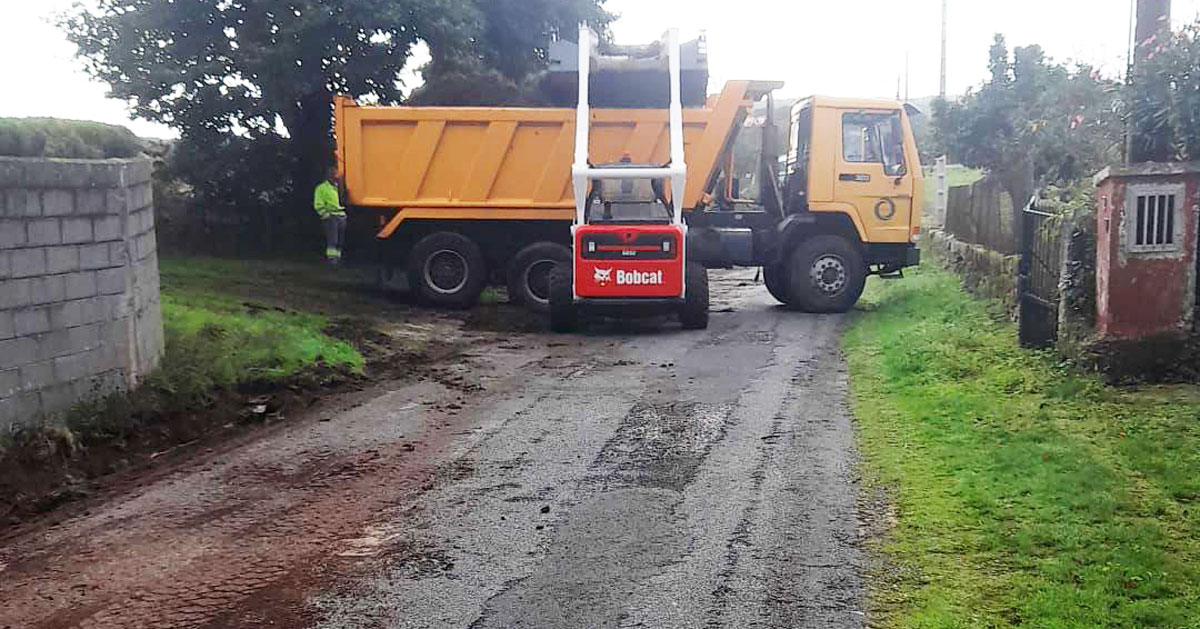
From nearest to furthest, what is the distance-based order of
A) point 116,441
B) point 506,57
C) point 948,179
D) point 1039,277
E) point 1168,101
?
point 116,441
point 1168,101
point 1039,277
point 506,57
point 948,179

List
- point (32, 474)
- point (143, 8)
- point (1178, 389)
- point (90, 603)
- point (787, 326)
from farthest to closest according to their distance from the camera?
1. point (143, 8)
2. point (787, 326)
3. point (1178, 389)
4. point (32, 474)
5. point (90, 603)

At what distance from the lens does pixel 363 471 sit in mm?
6992

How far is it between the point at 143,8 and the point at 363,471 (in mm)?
10598

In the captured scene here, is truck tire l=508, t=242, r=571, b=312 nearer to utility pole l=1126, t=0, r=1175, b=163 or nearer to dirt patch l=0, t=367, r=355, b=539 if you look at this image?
dirt patch l=0, t=367, r=355, b=539

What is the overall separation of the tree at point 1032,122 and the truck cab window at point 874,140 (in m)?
1.68

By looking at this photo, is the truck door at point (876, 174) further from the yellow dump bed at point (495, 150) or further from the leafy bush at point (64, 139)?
the leafy bush at point (64, 139)

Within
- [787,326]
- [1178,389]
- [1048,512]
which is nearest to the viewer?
[1048,512]

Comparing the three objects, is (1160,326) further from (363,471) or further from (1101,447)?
(363,471)

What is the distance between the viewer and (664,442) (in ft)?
25.2

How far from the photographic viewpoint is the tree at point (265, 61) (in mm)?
14961

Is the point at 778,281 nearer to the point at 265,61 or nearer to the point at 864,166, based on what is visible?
the point at 864,166

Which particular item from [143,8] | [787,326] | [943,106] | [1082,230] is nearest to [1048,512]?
[1082,230]

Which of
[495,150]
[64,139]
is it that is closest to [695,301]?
[495,150]

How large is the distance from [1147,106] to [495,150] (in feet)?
28.2
